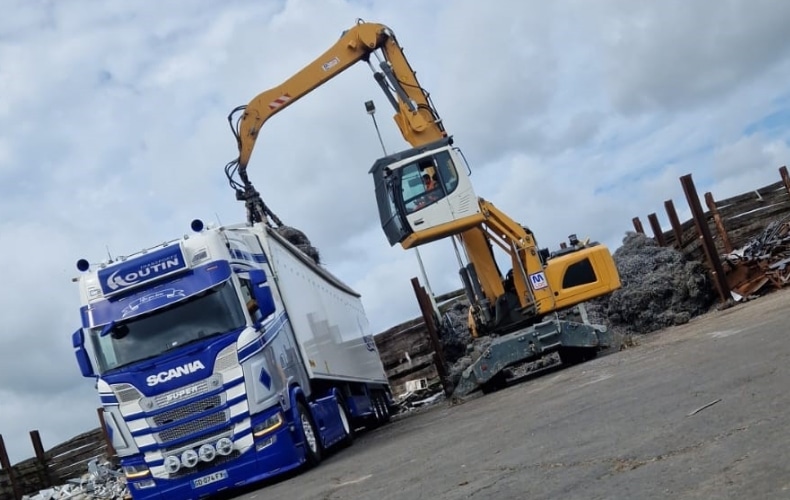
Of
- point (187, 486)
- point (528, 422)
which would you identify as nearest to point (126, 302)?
point (187, 486)

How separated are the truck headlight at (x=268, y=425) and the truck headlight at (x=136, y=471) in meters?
1.50

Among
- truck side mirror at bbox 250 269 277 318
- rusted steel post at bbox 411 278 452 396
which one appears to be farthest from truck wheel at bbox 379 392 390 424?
truck side mirror at bbox 250 269 277 318

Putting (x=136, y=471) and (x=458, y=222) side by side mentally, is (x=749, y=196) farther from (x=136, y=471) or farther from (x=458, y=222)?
(x=136, y=471)

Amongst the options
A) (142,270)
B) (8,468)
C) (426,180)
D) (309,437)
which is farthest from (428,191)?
(8,468)

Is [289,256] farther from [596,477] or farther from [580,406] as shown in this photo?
[596,477]

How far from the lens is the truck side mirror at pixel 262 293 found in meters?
12.1

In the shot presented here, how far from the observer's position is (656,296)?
2169cm

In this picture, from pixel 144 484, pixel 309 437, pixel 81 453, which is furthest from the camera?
pixel 81 453

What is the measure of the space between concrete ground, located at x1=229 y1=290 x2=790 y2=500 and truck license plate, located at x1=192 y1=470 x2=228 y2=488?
428mm

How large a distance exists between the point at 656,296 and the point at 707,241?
1.95 metres

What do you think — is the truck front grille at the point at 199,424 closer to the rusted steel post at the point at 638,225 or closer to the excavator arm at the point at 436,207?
the excavator arm at the point at 436,207

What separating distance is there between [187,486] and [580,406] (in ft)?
16.4

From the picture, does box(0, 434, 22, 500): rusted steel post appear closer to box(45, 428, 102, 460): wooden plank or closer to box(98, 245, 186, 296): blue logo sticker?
box(45, 428, 102, 460): wooden plank

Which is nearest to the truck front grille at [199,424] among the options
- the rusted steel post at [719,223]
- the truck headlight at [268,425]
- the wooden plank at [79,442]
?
the truck headlight at [268,425]
